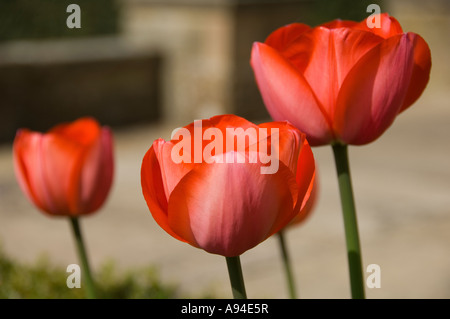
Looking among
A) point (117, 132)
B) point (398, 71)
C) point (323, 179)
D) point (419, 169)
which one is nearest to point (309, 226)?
point (323, 179)

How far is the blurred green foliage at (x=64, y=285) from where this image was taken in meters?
1.90

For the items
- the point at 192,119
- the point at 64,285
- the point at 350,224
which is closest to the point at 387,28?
the point at 350,224

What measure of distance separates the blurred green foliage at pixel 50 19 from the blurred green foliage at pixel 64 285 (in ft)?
19.5

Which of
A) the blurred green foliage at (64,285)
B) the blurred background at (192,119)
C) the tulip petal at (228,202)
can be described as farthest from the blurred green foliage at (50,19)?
the tulip petal at (228,202)

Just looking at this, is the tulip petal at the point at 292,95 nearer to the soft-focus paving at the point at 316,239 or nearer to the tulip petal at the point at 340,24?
the tulip petal at the point at 340,24

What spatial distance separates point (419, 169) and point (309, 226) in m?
1.67

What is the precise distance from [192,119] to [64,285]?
6028 mm

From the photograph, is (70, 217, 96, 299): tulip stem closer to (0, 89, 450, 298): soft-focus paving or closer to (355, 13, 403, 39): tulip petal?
(355, 13, 403, 39): tulip petal

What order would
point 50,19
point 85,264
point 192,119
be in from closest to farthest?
1. point 85,264
2. point 192,119
3. point 50,19

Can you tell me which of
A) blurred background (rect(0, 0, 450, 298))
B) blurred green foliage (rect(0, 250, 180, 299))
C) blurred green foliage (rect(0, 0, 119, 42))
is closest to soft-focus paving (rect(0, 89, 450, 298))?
blurred background (rect(0, 0, 450, 298))

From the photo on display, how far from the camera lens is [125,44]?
25.7 feet

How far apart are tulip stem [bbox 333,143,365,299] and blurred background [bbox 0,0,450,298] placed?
6.30 ft

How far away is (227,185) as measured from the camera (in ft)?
2.43

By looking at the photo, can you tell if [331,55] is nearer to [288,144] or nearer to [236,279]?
[288,144]
